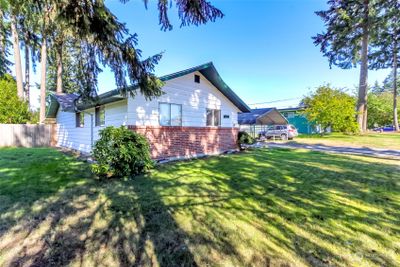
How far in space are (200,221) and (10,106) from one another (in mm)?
18599

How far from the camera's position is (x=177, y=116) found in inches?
396

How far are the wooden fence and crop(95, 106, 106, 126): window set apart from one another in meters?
8.25

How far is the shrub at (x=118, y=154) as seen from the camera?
634 centimetres

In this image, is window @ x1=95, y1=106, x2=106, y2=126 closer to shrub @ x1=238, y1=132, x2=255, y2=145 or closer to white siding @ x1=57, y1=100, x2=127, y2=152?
white siding @ x1=57, y1=100, x2=127, y2=152

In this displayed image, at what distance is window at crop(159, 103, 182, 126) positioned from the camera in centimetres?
951

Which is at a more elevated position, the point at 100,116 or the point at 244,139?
the point at 100,116

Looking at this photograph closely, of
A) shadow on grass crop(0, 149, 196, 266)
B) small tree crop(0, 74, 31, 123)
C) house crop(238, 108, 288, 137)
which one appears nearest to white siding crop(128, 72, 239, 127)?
shadow on grass crop(0, 149, 196, 266)

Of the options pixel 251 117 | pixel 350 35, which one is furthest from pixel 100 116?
pixel 350 35

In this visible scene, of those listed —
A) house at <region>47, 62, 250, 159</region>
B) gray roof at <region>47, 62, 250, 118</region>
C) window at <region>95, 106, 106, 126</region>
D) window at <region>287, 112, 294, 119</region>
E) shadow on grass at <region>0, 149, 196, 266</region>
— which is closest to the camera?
→ shadow on grass at <region>0, 149, 196, 266</region>

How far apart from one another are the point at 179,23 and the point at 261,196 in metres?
4.24

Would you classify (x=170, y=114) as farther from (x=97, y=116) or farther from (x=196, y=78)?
(x=97, y=116)

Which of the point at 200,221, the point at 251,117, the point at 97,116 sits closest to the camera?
the point at 200,221

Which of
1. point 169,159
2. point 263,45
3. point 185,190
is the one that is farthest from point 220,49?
point 185,190

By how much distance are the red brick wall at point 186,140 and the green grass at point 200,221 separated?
9.29 ft
